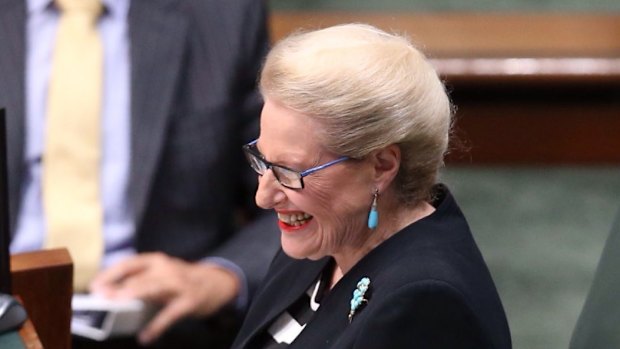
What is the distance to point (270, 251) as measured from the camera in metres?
1.84

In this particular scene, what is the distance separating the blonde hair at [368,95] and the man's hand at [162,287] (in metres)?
0.48

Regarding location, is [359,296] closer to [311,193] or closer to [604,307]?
[311,193]

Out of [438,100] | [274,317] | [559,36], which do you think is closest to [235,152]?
[274,317]

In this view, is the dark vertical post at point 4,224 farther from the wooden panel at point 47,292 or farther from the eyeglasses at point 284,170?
the eyeglasses at point 284,170

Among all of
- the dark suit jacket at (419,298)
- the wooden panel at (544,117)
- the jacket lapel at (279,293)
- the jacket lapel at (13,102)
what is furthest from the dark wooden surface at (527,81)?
the dark suit jacket at (419,298)

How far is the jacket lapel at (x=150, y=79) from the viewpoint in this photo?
5.96ft

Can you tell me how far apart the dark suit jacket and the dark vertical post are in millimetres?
303

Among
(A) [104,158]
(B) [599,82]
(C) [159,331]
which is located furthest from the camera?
(B) [599,82]

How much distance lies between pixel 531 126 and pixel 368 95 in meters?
1.99

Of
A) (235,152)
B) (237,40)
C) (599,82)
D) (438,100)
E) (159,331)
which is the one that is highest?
(438,100)

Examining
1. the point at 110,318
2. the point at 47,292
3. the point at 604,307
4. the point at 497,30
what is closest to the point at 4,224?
the point at 47,292

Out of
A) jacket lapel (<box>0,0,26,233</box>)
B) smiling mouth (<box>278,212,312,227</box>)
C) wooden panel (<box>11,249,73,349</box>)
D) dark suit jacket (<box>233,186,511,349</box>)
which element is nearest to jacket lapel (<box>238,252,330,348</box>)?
dark suit jacket (<box>233,186,511,349</box>)

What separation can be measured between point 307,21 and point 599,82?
29.8 inches

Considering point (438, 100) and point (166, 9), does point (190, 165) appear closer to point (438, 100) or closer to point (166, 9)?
point (166, 9)
